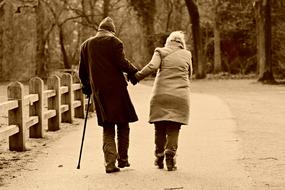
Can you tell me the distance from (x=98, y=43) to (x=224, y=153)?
2928 millimetres

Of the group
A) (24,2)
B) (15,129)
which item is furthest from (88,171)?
(24,2)

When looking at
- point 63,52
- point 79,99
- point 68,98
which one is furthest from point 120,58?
point 63,52

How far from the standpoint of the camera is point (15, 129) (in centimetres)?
1112

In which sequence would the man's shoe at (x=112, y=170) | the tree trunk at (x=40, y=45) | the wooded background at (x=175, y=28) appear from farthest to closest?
the tree trunk at (x=40, y=45)
the wooded background at (x=175, y=28)
the man's shoe at (x=112, y=170)

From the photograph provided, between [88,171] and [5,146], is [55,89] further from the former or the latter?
[88,171]

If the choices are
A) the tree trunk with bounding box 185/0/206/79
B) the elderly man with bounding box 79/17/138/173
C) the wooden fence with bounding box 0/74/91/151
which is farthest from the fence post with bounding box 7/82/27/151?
the tree trunk with bounding box 185/0/206/79

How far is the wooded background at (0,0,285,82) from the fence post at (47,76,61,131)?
20.9 m

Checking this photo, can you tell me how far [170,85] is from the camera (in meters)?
9.02

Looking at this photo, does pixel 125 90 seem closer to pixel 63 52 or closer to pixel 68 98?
pixel 68 98

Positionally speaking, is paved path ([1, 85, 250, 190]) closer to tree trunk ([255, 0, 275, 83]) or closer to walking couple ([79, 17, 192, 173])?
walking couple ([79, 17, 192, 173])

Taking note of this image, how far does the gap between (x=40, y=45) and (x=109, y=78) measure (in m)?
33.1

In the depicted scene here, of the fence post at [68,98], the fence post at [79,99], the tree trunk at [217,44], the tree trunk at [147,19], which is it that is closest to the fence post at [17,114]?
the fence post at [68,98]

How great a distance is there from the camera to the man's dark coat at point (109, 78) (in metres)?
8.83

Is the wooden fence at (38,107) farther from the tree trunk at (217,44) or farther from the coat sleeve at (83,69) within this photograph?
the tree trunk at (217,44)
